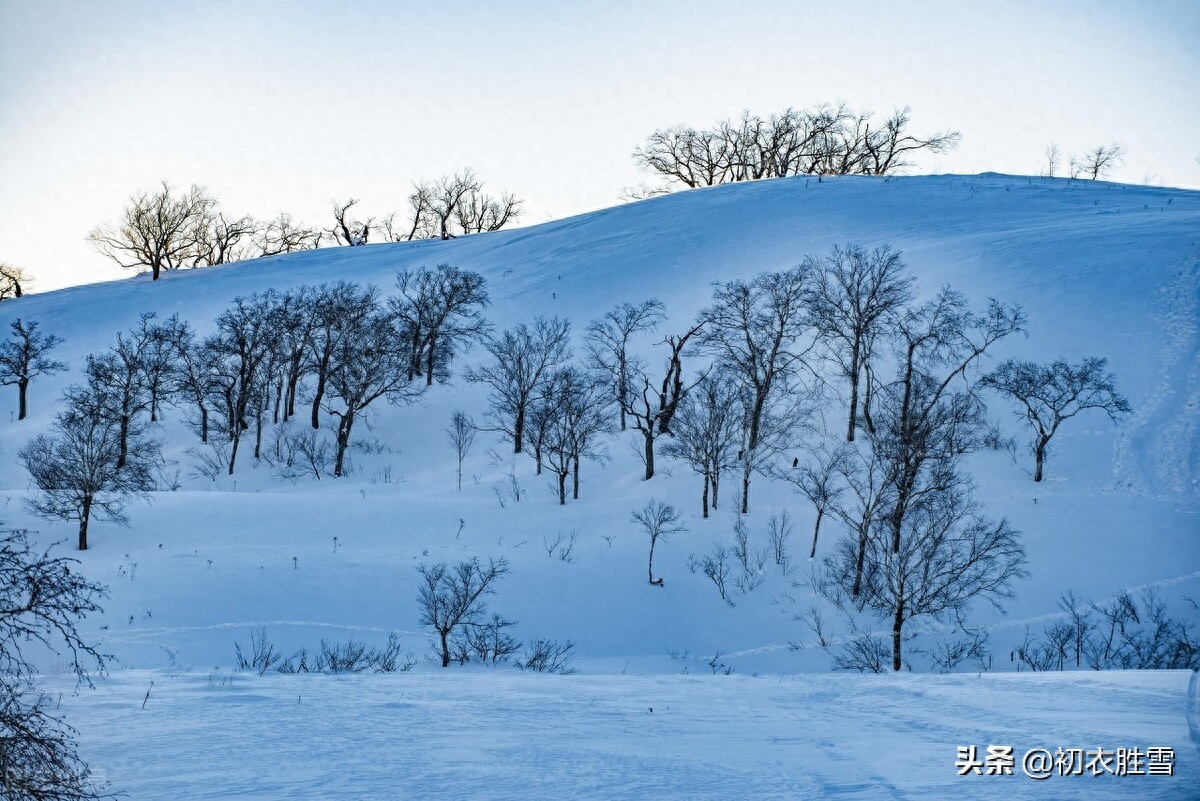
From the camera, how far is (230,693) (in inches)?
378

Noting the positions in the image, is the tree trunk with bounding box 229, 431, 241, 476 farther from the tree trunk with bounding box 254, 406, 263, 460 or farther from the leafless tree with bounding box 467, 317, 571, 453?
the leafless tree with bounding box 467, 317, 571, 453

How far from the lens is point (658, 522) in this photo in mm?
→ 27672

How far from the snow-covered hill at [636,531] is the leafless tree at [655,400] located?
1.82 m

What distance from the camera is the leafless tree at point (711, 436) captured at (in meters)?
31.4

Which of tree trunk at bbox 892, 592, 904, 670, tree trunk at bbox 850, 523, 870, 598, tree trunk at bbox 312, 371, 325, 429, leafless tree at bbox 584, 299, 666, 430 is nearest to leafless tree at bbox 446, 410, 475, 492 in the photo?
tree trunk at bbox 312, 371, 325, 429

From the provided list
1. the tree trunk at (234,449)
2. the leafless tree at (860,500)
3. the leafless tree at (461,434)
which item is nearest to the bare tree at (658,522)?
the leafless tree at (860,500)

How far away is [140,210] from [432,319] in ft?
145

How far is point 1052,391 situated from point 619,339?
24717mm

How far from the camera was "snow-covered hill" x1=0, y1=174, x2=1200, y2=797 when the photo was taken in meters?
18.8

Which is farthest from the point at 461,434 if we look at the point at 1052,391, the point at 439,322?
the point at 1052,391

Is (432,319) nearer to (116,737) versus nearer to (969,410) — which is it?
(969,410)

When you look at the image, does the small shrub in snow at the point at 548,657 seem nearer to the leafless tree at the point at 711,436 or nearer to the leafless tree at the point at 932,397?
the leafless tree at the point at 711,436

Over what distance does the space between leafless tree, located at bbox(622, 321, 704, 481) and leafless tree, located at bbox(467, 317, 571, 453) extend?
545cm

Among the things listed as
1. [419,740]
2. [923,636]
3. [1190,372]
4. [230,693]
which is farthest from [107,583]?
[1190,372]
